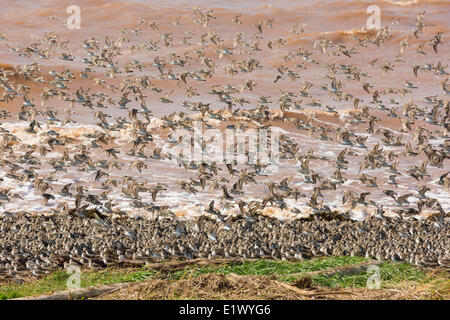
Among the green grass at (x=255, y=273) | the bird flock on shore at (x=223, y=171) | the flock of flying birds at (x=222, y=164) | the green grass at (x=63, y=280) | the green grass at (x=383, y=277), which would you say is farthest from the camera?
the flock of flying birds at (x=222, y=164)

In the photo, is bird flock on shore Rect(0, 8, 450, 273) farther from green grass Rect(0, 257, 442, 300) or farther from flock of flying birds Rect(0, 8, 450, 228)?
green grass Rect(0, 257, 442, 300)

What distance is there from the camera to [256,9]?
65.1 m

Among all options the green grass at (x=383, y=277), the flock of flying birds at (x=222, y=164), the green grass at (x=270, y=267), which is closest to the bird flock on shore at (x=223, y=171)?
the flock of flying birds at (x=222, y=164)

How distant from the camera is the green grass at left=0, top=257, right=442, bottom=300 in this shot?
14.6 m

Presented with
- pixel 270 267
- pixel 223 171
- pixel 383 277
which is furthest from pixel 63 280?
pixel 223 171

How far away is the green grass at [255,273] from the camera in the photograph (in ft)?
47.8

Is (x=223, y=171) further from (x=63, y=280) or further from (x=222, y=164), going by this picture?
(x=63, y=280)

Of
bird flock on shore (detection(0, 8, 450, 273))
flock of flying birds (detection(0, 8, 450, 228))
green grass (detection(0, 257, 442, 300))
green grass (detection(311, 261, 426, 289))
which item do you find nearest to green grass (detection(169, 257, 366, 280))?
green grass (detection(0, 257, 442, 300))

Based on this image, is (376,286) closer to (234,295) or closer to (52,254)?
(234,295)

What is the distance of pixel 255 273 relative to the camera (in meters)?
15.5

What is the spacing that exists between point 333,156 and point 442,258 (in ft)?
40.0

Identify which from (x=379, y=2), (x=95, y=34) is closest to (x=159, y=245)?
(x=95, y=34)

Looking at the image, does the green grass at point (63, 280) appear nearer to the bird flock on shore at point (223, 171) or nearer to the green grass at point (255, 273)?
the green grass at point (255, 273)

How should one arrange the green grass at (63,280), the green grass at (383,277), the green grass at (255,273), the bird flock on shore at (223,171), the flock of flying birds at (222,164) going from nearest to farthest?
the green grass at (383,277) < the green grass at (255,273) < the green grass at (63,280) < the bird flock on shore at (223,171) < the flock of flying birds at (222,164)
